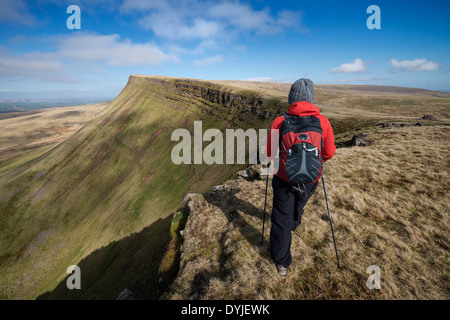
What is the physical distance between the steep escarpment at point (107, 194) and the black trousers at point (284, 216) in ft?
67.1

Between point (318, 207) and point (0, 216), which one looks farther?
point (0, 216)

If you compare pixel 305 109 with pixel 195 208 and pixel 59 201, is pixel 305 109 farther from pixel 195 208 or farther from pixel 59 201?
pixel 59 201

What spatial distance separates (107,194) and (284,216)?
70568mm

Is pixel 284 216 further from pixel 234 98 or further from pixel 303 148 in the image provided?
pixel 234 98

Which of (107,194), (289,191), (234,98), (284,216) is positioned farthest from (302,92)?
(107,194)

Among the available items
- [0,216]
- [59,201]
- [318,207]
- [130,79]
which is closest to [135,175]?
[59,201]

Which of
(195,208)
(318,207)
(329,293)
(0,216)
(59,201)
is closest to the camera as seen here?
(329,293)

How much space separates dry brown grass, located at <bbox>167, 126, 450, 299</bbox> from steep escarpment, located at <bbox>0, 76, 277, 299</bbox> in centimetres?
1731

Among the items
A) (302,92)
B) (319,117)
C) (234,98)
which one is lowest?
(319,117)

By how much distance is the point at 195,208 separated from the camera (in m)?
10.3

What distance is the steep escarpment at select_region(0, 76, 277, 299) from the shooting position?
3778cm

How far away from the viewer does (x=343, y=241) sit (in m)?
6.48
